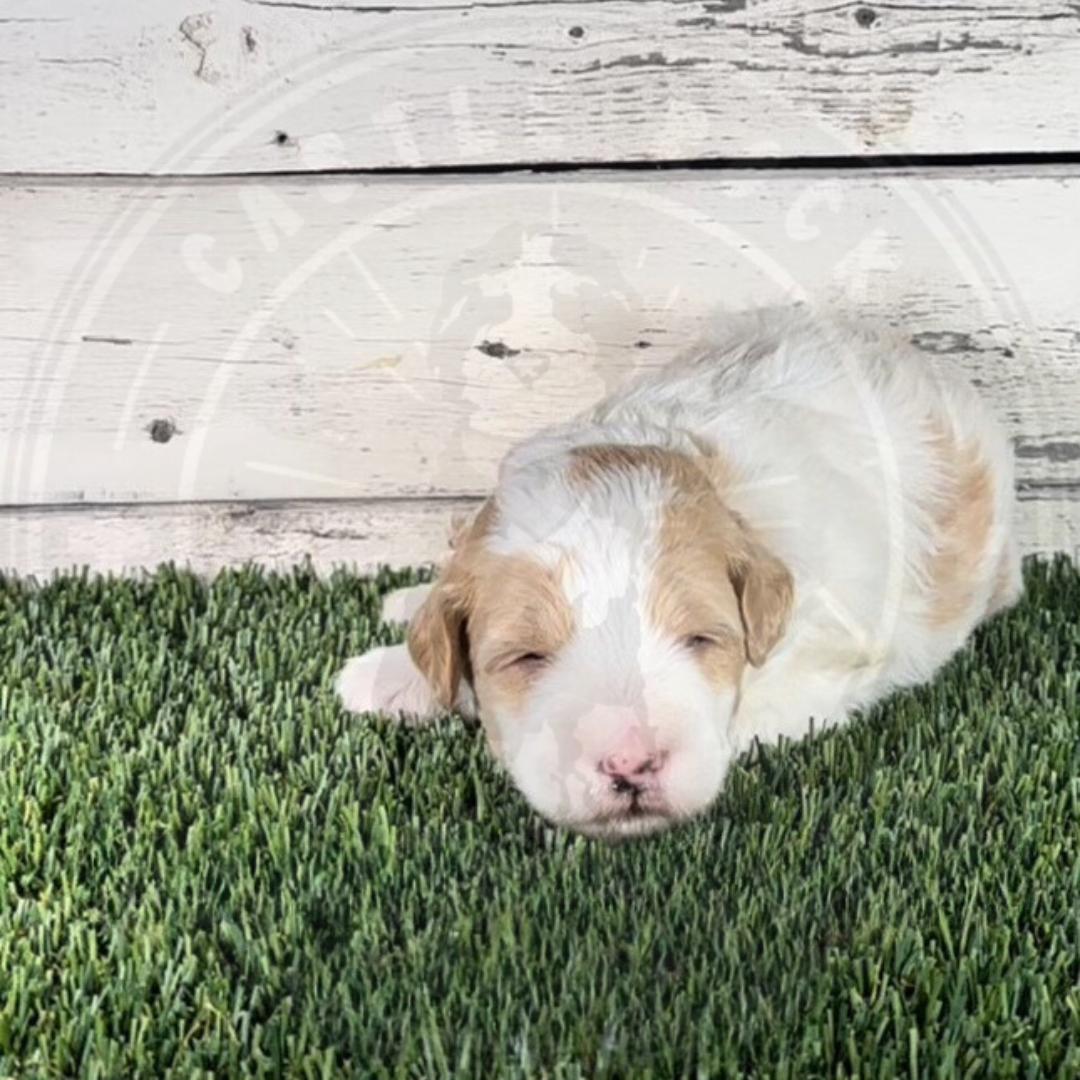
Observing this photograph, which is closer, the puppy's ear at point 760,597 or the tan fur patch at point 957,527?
the puppy's ear at point 760,597

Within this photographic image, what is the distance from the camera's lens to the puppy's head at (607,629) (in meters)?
2.42

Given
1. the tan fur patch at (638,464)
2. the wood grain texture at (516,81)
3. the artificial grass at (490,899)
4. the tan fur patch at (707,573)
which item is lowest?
the artificial grass at (490,899)

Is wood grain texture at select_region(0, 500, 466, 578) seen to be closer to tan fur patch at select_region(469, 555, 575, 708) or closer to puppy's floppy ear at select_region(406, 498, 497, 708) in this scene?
puppy's floppy ear at select_region(406, 498, 497, 708)

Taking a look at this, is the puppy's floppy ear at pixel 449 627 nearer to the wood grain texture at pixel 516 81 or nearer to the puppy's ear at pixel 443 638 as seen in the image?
the puppy's ear at pixel 443 638

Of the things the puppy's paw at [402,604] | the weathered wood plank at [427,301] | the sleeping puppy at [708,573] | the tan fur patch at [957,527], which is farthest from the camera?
the weathered wood plank at [427,301]

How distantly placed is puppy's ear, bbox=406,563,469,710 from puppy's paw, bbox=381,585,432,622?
77 centimetres

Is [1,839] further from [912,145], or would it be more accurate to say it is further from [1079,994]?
[912,145]

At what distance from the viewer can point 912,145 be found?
3762mm

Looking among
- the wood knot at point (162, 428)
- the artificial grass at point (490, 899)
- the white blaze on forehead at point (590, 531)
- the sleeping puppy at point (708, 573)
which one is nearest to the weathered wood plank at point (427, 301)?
the wood knot at point (162, 428)

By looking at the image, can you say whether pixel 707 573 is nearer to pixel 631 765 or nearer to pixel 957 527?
pixel 631 765

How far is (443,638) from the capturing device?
8.86 ft

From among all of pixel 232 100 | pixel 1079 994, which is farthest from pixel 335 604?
pixel 1079 994

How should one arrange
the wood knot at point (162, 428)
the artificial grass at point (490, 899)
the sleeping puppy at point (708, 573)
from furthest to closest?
the wood knot at point (162, 428) → the sleeping puppy at point (708, 573) → the artificial grass at point (490, 899)

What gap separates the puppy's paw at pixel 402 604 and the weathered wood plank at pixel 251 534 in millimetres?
477
